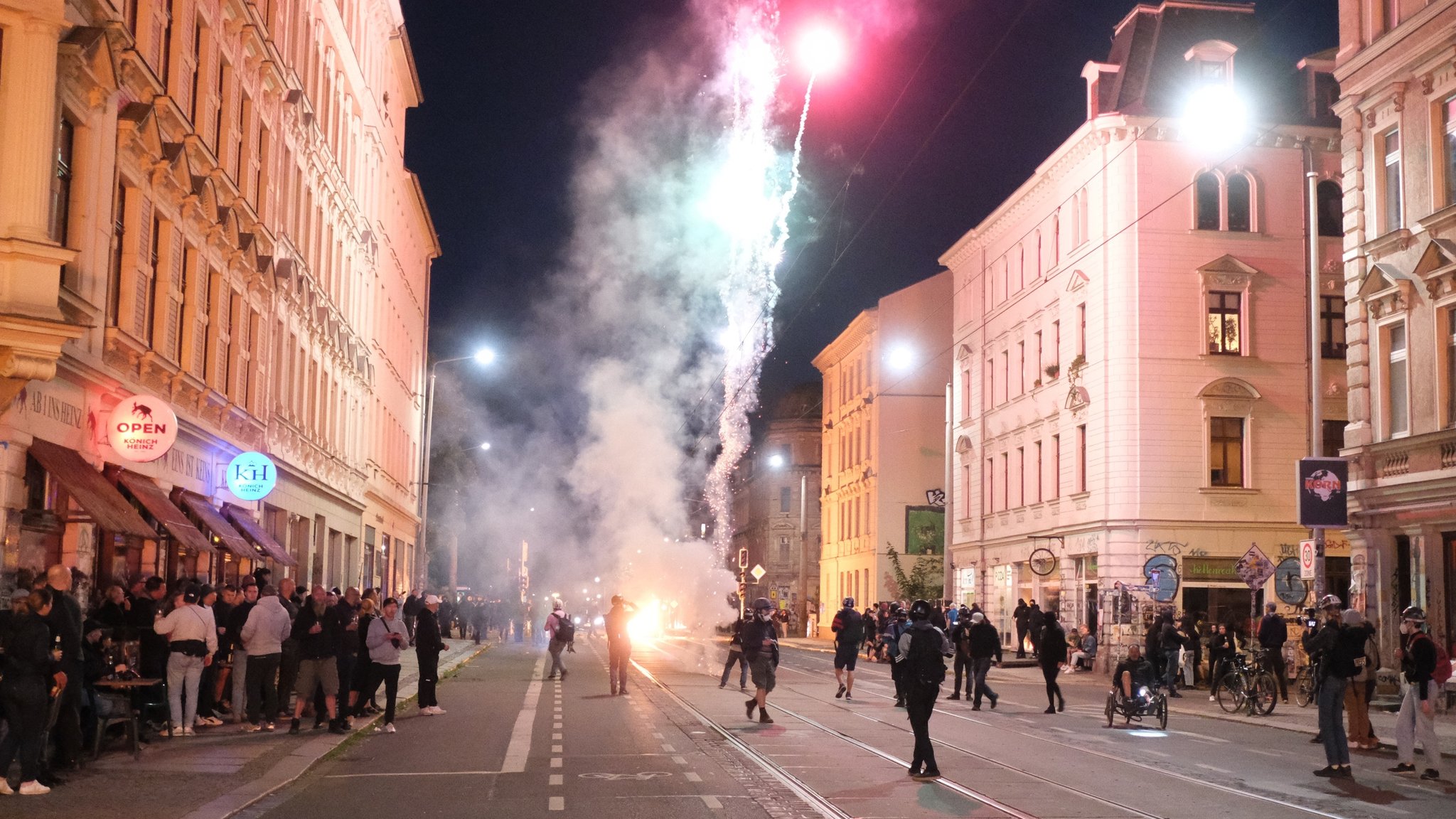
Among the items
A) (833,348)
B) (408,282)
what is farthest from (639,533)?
(408,282)

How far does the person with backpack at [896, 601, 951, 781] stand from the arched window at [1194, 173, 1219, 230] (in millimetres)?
28256

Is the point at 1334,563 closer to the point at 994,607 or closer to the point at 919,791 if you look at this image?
the point at 994,607

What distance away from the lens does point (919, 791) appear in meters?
13.7

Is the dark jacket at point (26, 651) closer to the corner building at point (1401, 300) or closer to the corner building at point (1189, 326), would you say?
the corner building at point (1401, 300)

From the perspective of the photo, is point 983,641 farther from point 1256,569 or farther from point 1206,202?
point 1206,202

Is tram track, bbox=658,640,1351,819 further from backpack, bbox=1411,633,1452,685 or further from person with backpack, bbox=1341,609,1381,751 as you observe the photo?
backpack, bbox=1411,633,1452,685

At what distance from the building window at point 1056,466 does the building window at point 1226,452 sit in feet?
17.3

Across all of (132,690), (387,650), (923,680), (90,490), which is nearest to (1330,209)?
(387,650)

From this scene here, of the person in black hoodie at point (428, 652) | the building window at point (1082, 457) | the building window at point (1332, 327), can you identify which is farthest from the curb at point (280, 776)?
the building window at point (1332, 327)

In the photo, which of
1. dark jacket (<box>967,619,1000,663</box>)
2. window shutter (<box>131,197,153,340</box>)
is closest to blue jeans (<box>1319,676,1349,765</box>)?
dark jacket (<box>967,619,1000,663</box>)

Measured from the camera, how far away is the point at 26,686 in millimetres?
12367

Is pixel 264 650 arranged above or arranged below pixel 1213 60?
below

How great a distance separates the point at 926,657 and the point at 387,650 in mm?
8335

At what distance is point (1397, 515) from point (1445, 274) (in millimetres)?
4306
